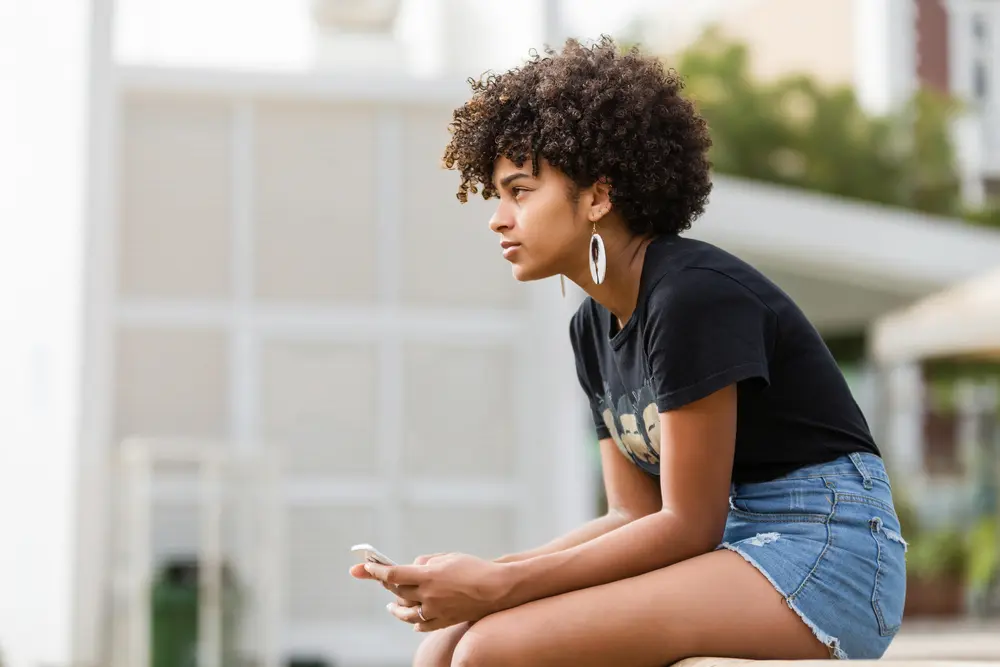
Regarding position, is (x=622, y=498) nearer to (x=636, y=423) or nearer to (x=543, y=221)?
(x=636, y=423)

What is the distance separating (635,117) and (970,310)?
663 cm

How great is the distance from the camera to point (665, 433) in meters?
1.89

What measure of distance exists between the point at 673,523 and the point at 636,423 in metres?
0.23

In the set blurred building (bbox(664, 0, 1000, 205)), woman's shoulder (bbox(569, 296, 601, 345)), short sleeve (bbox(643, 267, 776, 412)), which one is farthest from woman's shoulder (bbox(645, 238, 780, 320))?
blurred building (bbox(664, 0, 1000, 205))

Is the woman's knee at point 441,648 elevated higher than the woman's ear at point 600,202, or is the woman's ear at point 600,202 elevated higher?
the woman's ear at point 600,202

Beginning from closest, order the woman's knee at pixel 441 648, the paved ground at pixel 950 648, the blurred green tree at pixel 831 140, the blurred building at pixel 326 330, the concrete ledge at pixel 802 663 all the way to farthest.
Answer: the concrete ledge at pixel 802 663, the woman's knee at pixel 441 648, the paved ground at pixel 950 648, the blurred building at pixel 326 330, the blurred green tree at pixel 831 140

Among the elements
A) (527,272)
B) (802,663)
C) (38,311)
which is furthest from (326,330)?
(802,663)

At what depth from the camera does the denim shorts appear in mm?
1896

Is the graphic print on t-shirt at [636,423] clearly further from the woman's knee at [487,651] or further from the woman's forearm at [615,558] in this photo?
the woman's knee at [487,651]

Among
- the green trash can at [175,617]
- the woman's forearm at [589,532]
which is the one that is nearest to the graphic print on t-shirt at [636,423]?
the woman's forearm at [589,532]

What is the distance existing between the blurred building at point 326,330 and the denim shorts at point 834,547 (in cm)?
401

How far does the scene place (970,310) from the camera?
26.8 ft

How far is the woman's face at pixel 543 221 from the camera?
2029 millimetres

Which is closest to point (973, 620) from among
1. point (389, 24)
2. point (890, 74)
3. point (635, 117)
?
point (389, 24)
